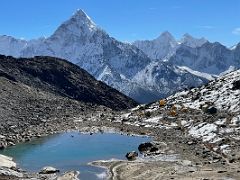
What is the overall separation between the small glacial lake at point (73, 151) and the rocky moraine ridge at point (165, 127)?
4.13 metres

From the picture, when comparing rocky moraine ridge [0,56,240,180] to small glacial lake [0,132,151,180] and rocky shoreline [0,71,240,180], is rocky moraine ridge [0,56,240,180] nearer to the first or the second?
rocky shoreline [0,71,240,180]

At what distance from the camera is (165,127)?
143 m

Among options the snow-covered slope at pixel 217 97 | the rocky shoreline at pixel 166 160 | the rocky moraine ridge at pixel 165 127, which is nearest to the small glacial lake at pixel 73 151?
the rocky shoreline at pixel 166 160

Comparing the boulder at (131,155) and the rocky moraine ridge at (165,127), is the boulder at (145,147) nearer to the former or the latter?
the rocky moraine ridge at (165,127)

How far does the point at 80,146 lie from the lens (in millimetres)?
128750

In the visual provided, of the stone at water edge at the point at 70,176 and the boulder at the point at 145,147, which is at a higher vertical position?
the boulder at the point at 145,147

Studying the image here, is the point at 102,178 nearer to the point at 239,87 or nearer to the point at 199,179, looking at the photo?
the point at 199,179

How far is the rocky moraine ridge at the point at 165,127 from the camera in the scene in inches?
3531

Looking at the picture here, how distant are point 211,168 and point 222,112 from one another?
172ft

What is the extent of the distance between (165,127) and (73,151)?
30.9m

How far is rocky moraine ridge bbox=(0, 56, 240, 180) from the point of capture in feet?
294

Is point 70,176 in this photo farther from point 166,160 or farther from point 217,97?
point 217,97

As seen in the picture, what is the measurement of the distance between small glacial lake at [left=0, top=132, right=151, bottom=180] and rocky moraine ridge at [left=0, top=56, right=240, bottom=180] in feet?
13.6

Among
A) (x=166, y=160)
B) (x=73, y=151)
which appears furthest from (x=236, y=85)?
(x=166, y=160)
